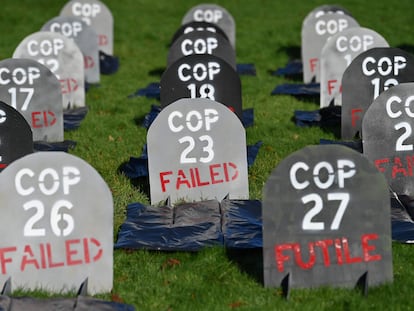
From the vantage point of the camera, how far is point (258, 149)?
10.4m

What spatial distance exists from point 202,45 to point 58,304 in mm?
6524

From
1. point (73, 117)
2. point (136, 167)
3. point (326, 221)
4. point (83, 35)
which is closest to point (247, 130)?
point (73, 117)

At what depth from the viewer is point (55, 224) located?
6.60 metres

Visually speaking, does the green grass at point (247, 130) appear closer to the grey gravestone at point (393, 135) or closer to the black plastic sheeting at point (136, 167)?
the black plastic sheeting at point (136, 167)

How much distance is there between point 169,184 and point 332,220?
225 centimetres

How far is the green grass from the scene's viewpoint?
21.9 feet

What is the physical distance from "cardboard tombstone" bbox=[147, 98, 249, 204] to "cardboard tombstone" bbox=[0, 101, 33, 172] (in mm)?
1041

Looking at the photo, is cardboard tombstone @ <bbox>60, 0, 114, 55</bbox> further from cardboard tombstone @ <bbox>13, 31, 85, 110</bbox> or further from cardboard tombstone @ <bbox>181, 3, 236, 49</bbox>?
cardboard tombstone @ <bbox>13, 31, 85, 110</bbox>

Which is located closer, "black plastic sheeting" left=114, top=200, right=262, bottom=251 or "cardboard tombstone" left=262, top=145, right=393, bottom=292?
"cardboard tombstone" left=262, top=145, right=393, bottom=292

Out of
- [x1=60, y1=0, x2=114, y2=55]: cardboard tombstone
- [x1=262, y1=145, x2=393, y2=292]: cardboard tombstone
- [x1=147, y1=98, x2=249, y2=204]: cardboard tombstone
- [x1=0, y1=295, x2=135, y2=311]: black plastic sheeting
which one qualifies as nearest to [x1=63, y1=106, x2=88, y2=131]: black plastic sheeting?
[x1=147, y1=98, x2=249, y2=204]: cardboard tombstone

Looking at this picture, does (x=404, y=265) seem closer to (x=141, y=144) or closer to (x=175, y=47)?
(x=141, y=144)

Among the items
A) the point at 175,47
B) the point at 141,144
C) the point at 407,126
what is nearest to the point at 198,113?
the point at 407,126

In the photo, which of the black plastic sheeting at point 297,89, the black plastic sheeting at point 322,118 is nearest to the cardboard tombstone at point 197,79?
the black plastic sheeting at point 322,118

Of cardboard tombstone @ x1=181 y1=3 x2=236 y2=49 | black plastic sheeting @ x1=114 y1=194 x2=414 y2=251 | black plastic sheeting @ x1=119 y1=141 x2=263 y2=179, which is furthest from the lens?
cardboard tombstone @ x1=181 y1=3 x2=236 y2=49
